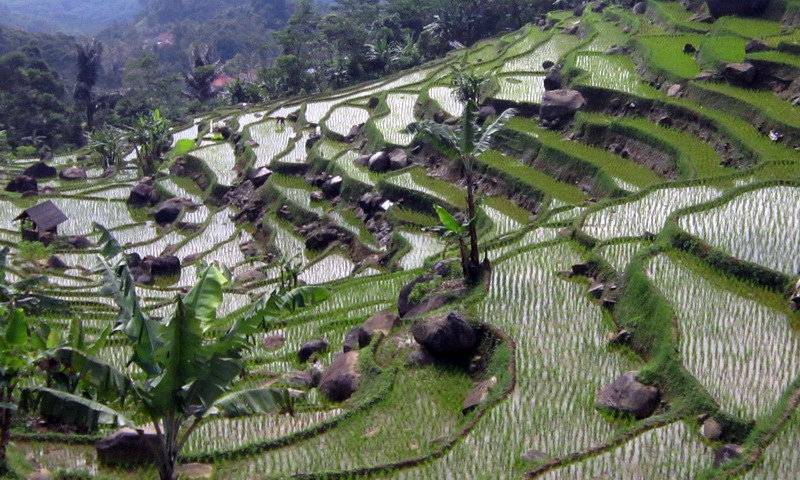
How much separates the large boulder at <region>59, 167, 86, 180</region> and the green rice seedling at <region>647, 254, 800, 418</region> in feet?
77.3

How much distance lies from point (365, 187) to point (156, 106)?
24.5 metres

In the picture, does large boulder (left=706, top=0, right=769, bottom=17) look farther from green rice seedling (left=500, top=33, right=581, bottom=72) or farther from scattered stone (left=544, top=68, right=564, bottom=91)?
scattered stone (left=544, top=68, right=564, bottom=91)

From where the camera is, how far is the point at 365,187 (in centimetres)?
1945

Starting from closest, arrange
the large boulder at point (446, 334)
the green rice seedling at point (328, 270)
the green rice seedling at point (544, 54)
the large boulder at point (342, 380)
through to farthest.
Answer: the large boulder at point (446, 334) < the large boulder at point (342, 380) < the green rice seedling at point (328, 270) < the green rice seedling at point (544, 54)

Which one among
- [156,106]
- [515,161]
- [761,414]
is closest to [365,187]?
[515,161]

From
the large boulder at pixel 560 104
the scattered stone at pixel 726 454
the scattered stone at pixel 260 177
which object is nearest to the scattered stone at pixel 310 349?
the scattered stone at pixel 726 454

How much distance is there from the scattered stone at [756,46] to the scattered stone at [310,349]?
41.3ft

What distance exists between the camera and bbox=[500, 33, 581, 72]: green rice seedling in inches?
987

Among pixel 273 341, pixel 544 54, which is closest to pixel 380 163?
pixel 544 54

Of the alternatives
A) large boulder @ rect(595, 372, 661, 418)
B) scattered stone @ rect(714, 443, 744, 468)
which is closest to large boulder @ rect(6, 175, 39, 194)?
large boulder @ rect(595, 372, 661, 418)

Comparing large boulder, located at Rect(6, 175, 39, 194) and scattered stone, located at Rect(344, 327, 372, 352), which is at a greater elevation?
scattered stone, located at Rect(344, 327, 372, 352)

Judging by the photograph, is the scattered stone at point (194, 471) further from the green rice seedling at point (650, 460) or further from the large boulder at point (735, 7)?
the large boulder at point (735, 7)


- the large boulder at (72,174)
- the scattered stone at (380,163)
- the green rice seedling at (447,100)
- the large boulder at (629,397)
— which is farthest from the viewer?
the large boulder at (72,174)

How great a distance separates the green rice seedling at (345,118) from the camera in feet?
82.8
